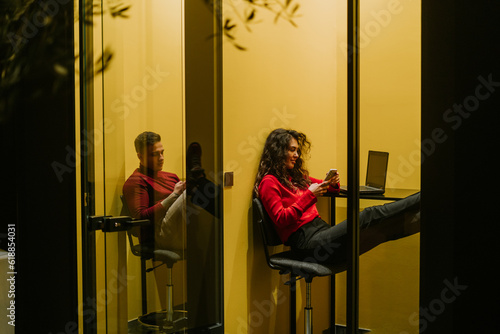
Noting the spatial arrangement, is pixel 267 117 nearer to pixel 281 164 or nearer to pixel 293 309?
pixel 281 164

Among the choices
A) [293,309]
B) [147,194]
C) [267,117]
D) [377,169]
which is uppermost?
[267,117]

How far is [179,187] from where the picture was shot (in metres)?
1.68

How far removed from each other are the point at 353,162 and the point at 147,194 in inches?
35.0

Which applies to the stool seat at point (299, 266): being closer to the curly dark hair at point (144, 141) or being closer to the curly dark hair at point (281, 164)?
the curly dark hair at point (281, 164)

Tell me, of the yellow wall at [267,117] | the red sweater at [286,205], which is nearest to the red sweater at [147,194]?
the yellow wall at [267,117]

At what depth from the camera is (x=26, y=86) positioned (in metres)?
1.97

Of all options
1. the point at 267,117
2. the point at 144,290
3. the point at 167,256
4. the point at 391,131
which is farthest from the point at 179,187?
the point at 267,117

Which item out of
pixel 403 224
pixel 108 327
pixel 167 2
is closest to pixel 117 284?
pixel 108 327

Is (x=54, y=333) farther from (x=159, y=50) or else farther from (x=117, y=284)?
(x=159, y=50)

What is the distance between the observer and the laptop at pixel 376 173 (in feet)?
3.24

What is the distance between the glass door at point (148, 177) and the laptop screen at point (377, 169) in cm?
73

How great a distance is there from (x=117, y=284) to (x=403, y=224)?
1.18m

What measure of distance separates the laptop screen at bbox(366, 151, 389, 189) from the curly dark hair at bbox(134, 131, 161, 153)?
0.90 metres

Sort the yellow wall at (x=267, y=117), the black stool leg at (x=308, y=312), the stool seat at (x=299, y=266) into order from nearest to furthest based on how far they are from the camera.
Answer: the yellow wall at (x=267, y=117) → the stool seat at (x=299, y=266) → the black stool leg at (x=308, y=312)
